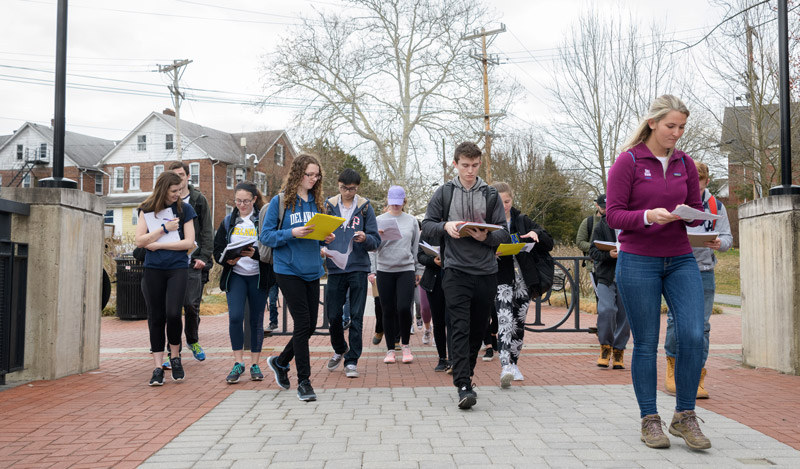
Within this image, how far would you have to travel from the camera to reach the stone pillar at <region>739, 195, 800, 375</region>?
20.4 ft

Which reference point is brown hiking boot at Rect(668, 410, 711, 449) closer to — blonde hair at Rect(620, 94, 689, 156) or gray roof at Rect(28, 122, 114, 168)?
blonde hair at Rect(620, 94, 689, 156)

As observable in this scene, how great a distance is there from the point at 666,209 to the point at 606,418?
1.55m

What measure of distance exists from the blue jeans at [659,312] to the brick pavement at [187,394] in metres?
0.69

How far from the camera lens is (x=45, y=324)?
6074mm

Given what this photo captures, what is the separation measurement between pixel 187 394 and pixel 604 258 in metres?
4.32

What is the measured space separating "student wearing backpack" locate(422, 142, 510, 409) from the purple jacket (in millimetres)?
1246

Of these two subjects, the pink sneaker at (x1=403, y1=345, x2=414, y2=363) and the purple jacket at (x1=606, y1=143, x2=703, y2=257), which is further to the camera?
the pink sneaker at (x1=403, y1=345, x2=414, y2=363)

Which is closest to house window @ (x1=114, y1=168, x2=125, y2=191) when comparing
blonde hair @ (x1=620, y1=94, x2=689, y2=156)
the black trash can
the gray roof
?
the gray roof

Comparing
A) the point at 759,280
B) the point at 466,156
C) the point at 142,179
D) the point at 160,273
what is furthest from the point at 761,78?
the point at 142,179

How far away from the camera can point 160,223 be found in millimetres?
5977

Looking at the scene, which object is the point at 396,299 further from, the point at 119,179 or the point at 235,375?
the point at 119,179

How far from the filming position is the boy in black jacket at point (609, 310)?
6.67 metres

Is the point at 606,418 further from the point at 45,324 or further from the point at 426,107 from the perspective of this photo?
the point at 426,107


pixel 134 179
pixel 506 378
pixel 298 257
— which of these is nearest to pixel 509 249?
pixel 506 378
